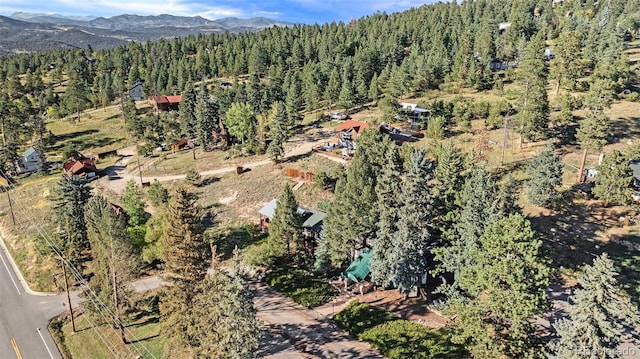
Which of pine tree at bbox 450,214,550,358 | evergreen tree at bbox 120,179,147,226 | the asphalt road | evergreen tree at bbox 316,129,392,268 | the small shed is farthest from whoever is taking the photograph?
evergreen tree at bbox 120,179,147,226

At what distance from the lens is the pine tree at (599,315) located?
61.0 feet

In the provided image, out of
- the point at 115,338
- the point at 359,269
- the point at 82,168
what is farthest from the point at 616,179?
the point at 82,168

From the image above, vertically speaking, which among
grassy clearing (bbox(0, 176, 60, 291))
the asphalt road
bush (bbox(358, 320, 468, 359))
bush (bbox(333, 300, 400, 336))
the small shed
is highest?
the small shed

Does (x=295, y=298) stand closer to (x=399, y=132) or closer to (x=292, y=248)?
(x=292, y=248)

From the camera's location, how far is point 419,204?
32938 millimetres

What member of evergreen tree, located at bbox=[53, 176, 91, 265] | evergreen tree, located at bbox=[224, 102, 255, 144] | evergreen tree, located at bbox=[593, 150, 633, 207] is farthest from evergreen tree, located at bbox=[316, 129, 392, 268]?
evergreen tree, located at bbox=[224, 102, 255, 144]

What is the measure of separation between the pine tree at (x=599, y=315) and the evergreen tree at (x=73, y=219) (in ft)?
148

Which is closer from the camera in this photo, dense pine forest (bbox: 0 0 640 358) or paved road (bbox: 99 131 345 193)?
dense pine forest (bbox: 0 0 640 358)

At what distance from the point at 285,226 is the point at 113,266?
15.7 meters

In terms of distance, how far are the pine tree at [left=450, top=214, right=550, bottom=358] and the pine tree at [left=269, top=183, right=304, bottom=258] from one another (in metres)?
19.4

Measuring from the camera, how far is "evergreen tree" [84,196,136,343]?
36.9 m

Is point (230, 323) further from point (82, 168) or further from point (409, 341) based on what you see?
point (82, 168)

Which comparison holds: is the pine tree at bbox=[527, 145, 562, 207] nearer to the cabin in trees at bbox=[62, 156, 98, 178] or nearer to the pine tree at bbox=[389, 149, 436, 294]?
the pine tree at bbox=[389, 149, 436, 294]

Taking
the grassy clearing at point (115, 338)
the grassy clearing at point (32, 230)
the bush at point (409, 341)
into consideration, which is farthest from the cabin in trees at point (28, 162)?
the bush at point (409, 341)
